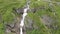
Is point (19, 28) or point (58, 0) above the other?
point (58, 0)

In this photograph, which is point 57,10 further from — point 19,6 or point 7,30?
point 7,30

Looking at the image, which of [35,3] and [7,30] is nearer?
[7,30]

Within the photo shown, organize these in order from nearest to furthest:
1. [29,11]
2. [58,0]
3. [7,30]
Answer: [7,30] → [29,11] → [58,0]

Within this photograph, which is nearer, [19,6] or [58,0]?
[19,6]

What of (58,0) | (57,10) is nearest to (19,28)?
(57,10)

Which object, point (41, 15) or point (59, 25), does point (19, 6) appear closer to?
point (41, 15)

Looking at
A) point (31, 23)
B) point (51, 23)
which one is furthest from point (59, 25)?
point (31, 23)

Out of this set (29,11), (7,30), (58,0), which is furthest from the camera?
(58,0)

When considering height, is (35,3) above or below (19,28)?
above
